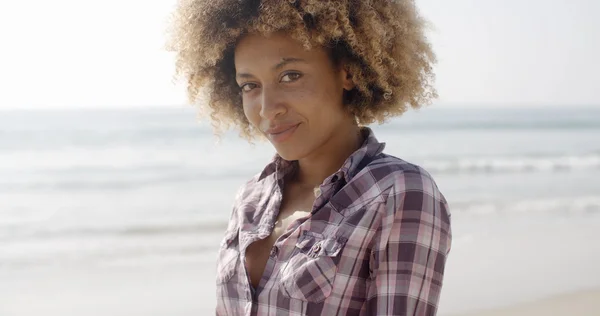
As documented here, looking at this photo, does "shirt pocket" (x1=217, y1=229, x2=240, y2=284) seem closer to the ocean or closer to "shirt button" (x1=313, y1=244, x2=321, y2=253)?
"shirt button" (x1=313, y1=244, x2=321, y2=253)

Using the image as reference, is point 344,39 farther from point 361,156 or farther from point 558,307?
point 558,307

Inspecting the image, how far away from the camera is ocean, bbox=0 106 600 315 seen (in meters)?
8.26

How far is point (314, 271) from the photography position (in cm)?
193

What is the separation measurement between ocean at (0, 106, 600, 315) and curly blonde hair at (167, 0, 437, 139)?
14.3 inches

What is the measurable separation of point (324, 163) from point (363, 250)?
0.49m

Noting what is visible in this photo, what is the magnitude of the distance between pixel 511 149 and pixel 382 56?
58.1 ft

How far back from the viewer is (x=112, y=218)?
32.7ft

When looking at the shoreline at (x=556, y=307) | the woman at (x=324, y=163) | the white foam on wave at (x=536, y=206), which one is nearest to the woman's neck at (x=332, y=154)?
the woman at (x=324, y=163)

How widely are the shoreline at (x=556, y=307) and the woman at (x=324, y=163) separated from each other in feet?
11.6

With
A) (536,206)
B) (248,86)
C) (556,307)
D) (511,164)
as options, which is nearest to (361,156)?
(248,86)

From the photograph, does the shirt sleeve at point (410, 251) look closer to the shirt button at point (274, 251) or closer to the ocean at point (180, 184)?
the shirt button at point (274, 251)

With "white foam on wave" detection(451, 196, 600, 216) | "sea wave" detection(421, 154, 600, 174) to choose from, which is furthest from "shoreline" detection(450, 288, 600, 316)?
"sea wave" detection(421, 154, 600, 174)

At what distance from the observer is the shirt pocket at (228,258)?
7.34 feet

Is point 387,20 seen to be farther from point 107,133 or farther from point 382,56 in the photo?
point 107,133
